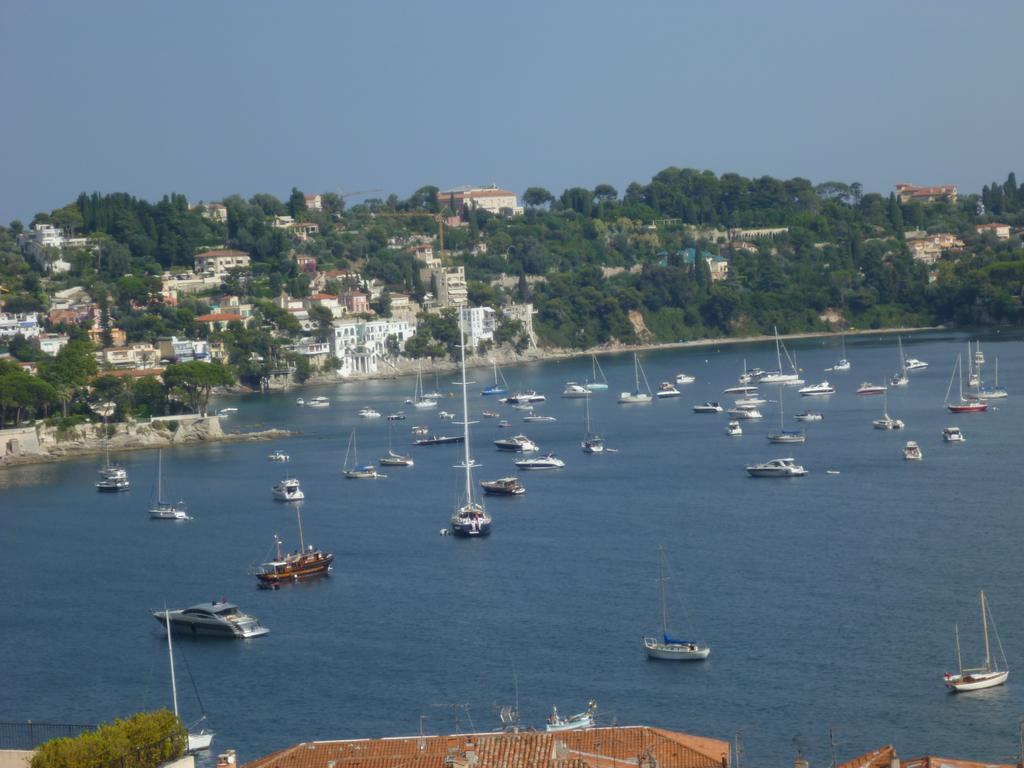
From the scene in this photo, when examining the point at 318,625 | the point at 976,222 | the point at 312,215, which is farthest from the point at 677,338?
the point at 318,625

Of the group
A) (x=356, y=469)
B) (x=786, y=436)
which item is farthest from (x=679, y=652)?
(x=786, y=436)

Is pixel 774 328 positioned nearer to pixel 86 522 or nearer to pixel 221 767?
pixel 86 522

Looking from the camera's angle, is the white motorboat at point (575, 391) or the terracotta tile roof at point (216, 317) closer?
the white motorboat at point (575, 391)

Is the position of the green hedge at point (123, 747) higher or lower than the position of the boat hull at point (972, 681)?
higher

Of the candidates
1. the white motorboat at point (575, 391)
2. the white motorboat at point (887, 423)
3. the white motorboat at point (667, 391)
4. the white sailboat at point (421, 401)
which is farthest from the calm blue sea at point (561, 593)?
the white motorboat at point (575, 391)

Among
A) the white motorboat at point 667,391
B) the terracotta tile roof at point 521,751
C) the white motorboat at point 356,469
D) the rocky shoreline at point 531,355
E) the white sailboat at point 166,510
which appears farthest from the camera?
the rocky shoreline at point 531,355

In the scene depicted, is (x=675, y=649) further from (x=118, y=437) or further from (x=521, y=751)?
(x=118, y=437)

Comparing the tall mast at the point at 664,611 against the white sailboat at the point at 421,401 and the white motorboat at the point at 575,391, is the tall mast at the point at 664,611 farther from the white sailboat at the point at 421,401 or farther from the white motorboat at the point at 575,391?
the white motorboat at the point at 575,391
